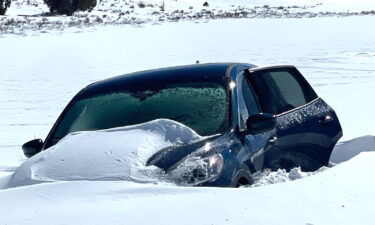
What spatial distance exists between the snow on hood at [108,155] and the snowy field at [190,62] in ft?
1.32

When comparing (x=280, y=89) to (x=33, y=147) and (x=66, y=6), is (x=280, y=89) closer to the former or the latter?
(x=33, y=147)

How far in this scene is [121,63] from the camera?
63.1 feet

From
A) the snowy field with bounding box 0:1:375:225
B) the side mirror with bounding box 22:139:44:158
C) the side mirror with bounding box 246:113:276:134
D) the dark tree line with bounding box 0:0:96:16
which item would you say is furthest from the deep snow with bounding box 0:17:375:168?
the dark tree line with bounding box 0:0:96:16

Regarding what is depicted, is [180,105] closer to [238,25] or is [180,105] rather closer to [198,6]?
[238,25]

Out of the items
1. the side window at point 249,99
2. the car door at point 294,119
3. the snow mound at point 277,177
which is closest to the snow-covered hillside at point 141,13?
the car door at point 294,119

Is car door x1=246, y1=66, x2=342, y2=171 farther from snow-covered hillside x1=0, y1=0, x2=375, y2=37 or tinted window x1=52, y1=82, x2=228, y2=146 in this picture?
snow-covered hillside x1=0, y1=0, x2=375, y2=37

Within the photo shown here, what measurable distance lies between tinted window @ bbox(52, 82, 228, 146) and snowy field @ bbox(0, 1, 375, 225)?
596 millimetres

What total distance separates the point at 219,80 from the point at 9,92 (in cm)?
954

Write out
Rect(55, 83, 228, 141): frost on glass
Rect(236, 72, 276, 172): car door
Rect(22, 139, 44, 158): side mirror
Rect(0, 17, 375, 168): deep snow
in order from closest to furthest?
Rect(236, 72, 276, 172): car door < Rect(55, 83, 228, 141): frost on glass < Rect(22, 139, 44, 158): side mirror < Rect(0, 17, 375, 168): deep snow

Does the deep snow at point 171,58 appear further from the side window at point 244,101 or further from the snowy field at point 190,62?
the side window at point 244,101

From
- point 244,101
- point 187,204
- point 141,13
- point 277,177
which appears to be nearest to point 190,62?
point 244,101

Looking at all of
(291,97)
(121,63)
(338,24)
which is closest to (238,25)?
(338,24)

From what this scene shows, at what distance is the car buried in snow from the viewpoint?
482 cm

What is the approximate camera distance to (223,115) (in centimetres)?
527
